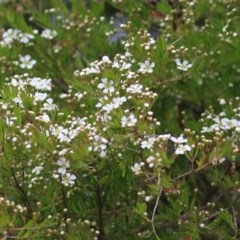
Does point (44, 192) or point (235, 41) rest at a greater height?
point (235, 41)

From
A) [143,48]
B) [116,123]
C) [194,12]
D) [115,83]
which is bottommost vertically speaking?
[116,123]

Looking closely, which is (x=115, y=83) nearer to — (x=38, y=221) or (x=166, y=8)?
(x=38, y=221)

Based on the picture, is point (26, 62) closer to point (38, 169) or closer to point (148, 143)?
point (38, 169)

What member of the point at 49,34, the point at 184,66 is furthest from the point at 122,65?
the point at 49,34

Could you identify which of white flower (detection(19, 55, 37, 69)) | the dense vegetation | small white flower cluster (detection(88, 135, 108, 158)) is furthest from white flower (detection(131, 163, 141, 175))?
white flower (detection(19, 55, 37, 69))

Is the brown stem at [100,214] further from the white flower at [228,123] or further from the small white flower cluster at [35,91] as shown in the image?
the white flower at [228,123]

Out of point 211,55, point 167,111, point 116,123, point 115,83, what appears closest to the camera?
point 116,123

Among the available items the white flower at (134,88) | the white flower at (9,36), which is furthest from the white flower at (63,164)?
the white flower at (9,36)

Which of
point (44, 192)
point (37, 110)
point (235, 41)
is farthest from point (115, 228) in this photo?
point (235, 41)

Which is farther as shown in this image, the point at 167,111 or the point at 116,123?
the point at 167,111
